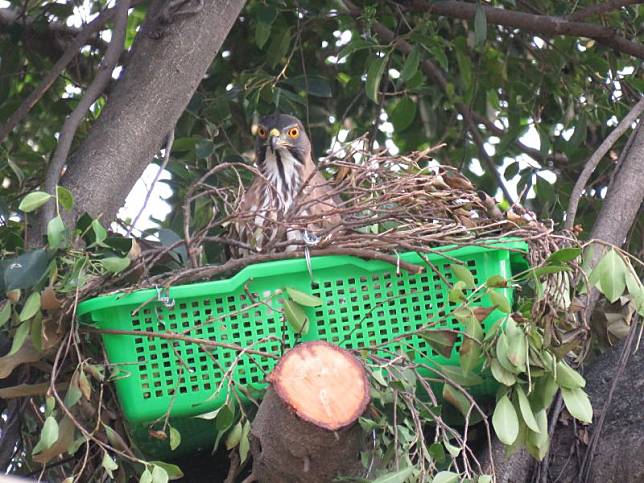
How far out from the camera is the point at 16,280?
2979 mm

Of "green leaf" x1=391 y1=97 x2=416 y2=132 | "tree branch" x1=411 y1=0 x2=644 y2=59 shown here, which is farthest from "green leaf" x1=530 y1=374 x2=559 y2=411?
"green leaf" x1=391 y1=97 x2=416 y2=132

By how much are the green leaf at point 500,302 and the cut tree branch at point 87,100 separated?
131 cm

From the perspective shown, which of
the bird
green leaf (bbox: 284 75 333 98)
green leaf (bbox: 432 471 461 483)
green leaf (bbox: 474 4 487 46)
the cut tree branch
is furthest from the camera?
green leaf (bbox: 284 75 333 98)

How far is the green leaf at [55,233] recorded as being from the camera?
3006mm

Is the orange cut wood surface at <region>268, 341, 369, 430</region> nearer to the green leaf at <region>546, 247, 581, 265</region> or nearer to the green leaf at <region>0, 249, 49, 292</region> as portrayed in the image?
the green leaf at <region>546, 247, 581, 265</region>

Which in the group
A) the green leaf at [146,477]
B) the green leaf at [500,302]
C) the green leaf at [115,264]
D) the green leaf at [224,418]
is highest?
the green leaf at [115,264]

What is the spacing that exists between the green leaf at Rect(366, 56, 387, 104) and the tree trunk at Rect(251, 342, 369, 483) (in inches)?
72.3

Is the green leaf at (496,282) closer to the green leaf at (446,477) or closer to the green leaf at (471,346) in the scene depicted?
the green leaf at (471,346)

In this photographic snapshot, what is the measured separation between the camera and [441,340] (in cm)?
287

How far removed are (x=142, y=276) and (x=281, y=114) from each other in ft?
5.23

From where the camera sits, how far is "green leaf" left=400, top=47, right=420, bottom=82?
4332 millimetres

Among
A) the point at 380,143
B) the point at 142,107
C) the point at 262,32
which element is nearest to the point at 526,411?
the point at 142,107

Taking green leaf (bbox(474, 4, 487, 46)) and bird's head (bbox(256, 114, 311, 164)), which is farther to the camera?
bird's head (bbox(256, 114, 311, 164))

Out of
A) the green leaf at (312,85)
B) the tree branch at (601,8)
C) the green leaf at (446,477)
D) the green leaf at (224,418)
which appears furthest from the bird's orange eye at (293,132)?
the green leaf at (446,477)
